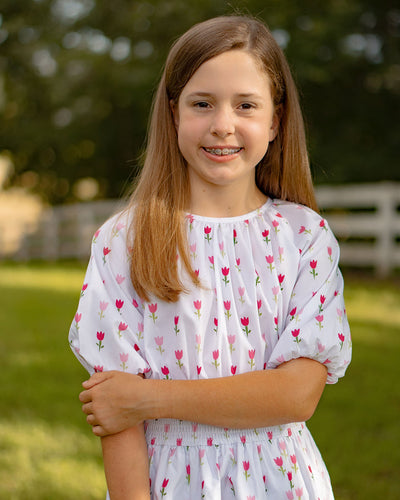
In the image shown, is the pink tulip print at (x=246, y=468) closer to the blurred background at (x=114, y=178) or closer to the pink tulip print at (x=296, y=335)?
the pink tulip print at (x=296, y=335)

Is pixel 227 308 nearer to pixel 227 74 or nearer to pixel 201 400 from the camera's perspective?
pixel 201 400

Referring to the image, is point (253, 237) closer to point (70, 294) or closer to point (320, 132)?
point (70, 294)

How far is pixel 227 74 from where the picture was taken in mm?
1707

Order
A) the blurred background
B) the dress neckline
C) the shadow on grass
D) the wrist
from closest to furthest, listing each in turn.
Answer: the wrist, the dress neckline, the shadow on grass, the blurred background

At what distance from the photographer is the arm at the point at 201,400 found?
5.26ft

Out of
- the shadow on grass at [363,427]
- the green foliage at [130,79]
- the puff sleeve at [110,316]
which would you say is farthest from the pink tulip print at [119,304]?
the green foliage at [130,79]

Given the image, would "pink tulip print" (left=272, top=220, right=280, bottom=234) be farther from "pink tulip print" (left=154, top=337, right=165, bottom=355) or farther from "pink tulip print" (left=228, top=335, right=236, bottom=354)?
"pink tulip print" (left=154, top=337, right=165, bottom=355)

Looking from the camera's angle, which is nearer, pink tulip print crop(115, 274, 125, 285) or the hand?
the hand

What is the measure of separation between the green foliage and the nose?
8358 mm

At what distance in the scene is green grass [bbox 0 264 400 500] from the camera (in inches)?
133

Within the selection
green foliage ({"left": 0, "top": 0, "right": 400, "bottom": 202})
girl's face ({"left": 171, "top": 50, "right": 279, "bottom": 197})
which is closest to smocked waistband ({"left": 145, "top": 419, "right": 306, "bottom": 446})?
girl's face ({"left": 171, "top": 50, "right": 279, "bottom": 197})

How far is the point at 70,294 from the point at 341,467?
5.97 meters

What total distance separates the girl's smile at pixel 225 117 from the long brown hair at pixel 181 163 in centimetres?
3

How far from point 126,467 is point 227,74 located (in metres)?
0.94
